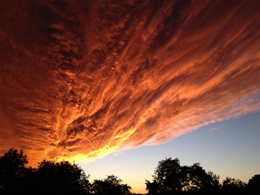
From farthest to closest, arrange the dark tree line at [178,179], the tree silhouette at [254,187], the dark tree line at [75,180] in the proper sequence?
the dark tree line at [178,179] → the dark tree line at [75,180] → the tree silhouette at [254,187]

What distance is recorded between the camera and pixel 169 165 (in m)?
99.8

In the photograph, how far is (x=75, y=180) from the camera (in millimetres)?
77625

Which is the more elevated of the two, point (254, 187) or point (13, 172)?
point (13, 172)

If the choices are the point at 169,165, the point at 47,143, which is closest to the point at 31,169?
the point at 47,143

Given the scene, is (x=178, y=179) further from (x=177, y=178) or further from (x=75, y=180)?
(x=75, y=180)

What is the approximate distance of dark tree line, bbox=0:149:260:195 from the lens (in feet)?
203

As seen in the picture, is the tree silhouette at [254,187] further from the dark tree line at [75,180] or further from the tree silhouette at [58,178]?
the tree silhouette at [58,178]

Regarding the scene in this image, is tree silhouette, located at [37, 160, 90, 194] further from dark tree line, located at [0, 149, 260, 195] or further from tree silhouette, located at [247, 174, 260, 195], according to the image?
tree silhouette, located at [247, 174, 260, 195]

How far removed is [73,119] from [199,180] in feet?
270

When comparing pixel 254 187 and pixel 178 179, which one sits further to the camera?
pixel 178 179

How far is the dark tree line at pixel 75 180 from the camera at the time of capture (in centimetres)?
6191

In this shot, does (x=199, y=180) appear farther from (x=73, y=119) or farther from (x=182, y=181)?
(x=73, y=119)

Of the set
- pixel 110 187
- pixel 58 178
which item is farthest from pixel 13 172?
pixel 110 187

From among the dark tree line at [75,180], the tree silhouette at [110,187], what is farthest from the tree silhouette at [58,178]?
the tree silhouette at [110,187]
